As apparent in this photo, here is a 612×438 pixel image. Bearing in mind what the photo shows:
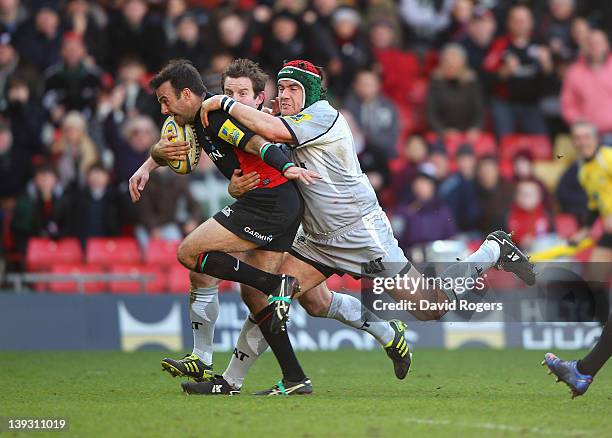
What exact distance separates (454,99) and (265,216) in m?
9.20

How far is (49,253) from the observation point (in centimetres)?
1506

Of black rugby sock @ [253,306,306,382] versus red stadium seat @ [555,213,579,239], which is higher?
red stadium seat @ [555,213,579,239]

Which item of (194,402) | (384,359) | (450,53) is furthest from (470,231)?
(194,402)

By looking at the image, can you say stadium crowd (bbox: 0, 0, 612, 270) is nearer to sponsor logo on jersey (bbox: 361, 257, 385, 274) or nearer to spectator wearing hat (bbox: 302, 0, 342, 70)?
spectator wearing hat (bbox: 302, 0, 342, 70)

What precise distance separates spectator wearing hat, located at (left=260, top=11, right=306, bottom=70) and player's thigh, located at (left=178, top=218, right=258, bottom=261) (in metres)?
8.42

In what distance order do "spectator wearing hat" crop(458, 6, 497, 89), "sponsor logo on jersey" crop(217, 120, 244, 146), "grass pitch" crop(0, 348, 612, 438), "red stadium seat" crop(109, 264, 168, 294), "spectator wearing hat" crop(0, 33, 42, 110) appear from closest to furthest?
"grass pitch" crop(0, 348, 612, 438) → "sponsor logo on jersey" crop(217, 120, 244, 146) → "red stadium seat" crop(109, 264, 168, 294) → "spectator wearing hat" crop(0, 33, 42, 110) → "spectator wearing hat" crop(458, 6, 497, 89)

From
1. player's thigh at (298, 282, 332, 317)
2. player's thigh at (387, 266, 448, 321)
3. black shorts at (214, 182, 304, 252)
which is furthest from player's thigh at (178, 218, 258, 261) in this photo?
player's thigh at (387, 266, 448, 321)

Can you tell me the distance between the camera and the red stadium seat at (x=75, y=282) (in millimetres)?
14672

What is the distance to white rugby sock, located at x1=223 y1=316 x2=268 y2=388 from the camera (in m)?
9.02

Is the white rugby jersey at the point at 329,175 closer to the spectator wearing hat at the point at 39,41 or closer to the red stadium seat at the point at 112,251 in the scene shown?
the red stadium seat at the point at 112,251

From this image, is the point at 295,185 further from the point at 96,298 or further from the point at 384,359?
the point at 96,298

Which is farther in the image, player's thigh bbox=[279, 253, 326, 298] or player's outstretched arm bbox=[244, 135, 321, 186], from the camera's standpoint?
player's thigh bbox=[279, 253, 326, 298]

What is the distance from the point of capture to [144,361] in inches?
487

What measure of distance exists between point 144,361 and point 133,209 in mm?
3630
